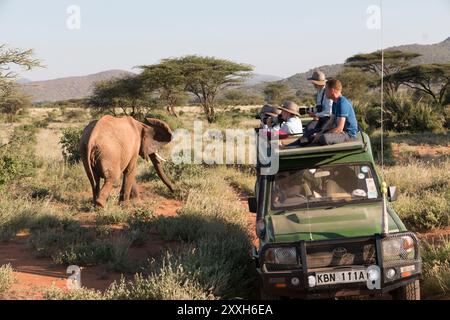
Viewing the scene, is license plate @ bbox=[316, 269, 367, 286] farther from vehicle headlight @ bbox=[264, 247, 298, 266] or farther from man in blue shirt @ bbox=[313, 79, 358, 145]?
man in blue shirt @ bbox=[313, 79, 358, 145]

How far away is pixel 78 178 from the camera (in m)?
12.6

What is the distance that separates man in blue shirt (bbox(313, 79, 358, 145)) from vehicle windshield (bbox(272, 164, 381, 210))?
0.30 metres

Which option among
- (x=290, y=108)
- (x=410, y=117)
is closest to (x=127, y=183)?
Answer: (x=290, y=108)

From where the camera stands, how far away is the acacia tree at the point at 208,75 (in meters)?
33.6

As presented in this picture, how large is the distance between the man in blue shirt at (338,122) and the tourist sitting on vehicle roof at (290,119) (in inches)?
25.8

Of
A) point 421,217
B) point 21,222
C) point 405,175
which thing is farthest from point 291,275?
point 405,175

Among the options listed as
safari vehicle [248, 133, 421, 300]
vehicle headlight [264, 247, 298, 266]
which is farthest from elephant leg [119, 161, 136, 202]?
vehicle headlight [264, 247, 298, 266]

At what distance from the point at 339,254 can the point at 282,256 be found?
50 cm

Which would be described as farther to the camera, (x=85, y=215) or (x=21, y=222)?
(x=85, y=215)

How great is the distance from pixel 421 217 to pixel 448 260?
8.17 ft

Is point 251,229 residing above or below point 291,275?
below

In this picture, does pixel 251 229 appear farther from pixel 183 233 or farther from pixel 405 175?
pixel 405 175

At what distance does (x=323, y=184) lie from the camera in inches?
215

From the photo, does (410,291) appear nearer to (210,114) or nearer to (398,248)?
(398,248)
